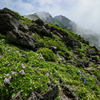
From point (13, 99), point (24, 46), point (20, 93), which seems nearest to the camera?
point (13, 99)

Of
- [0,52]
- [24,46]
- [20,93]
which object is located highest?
A: [24,46]

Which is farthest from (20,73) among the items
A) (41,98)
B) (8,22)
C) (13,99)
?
(8,22)

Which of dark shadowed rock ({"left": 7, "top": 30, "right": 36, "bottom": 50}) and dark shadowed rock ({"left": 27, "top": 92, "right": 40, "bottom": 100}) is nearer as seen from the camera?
dark shadowed rock ({"left": 27, "top": 92, "right": 40, "bottom": 100})

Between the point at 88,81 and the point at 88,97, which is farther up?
the point at 88,81

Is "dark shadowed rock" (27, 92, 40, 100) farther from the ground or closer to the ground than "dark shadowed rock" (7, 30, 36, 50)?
closer to the ground

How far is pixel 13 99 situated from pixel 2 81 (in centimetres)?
105

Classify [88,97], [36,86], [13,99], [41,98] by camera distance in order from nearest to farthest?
[13,99] → [41,98] → [36,86] → [88,97]

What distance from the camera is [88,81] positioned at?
8984 millimetres

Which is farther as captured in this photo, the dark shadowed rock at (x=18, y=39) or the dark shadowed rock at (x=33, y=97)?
the dark shadowed rock at (x=18, y=39)

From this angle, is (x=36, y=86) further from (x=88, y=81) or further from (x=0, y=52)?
(x=88, y=81)

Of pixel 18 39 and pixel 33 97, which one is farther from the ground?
pixel 18 39

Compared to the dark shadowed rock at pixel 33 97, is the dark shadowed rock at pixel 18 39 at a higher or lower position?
higher

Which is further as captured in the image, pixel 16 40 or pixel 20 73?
pixel 16 40

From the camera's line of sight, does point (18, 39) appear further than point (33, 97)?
Yes
